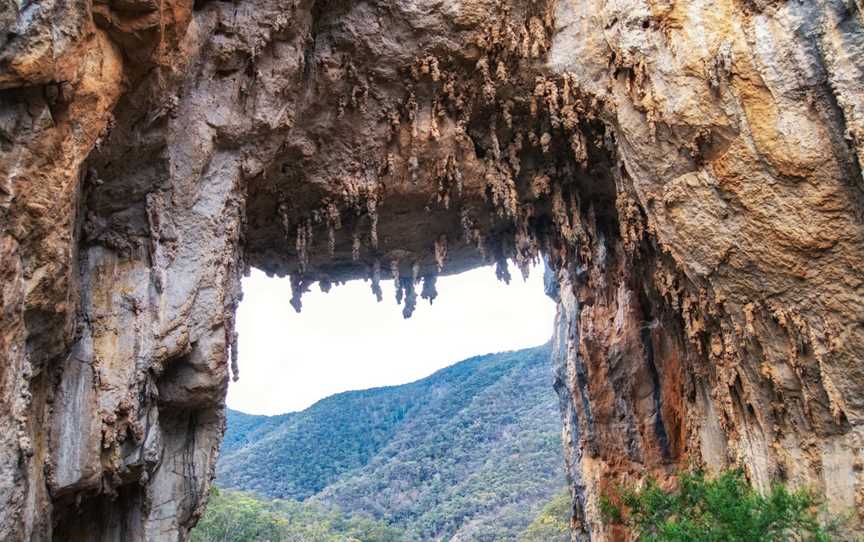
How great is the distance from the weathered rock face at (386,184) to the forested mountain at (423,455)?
2002 cm

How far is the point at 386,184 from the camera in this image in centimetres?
1097

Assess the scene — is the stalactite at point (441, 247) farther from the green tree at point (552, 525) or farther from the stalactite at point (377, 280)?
the green tree at point (552, 525)

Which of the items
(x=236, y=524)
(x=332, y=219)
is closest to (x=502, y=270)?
(x=332, y=219)

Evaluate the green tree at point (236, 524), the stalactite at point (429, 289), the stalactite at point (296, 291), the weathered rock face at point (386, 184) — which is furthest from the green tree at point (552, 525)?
the stalactite at point (296, 291)

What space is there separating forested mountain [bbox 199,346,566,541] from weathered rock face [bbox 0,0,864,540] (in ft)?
65.7

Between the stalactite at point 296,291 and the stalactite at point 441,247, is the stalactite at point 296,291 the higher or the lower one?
the lower one

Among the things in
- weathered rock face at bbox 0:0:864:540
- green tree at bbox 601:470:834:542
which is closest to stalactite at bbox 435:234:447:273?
weathered rock face at bbox 0:0:864:540

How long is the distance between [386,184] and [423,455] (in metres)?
34.3

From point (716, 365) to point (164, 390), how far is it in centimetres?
786

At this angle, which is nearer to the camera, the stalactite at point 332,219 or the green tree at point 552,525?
the stalactite at point 332,219

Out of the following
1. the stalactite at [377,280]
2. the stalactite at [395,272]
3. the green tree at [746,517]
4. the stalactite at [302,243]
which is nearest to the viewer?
the green tree at [746,517]

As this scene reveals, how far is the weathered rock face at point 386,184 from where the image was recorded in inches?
238

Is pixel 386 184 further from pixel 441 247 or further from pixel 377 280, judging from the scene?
pixel 377 280


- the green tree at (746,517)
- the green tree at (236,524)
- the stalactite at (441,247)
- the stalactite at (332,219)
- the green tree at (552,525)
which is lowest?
the green tree at (552,525)
